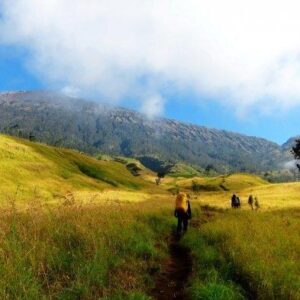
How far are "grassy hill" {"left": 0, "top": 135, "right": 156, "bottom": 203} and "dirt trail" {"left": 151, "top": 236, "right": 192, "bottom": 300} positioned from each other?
60538 mm

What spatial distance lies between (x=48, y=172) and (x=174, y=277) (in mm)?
109688

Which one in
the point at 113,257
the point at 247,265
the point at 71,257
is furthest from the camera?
the point at 113,257

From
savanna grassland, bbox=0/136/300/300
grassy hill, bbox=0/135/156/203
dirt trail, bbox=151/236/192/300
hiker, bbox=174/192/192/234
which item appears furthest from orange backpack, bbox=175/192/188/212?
grassy hill, bbox=0/135/156/203

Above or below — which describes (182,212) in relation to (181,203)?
below

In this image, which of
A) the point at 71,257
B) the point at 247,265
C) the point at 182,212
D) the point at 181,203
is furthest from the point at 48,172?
the point at 247,265

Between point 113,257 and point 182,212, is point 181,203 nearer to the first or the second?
point 182,212

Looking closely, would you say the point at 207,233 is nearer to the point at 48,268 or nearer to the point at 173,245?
the point at 173,245

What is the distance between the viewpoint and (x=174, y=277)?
1355 centimetres

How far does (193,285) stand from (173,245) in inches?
352

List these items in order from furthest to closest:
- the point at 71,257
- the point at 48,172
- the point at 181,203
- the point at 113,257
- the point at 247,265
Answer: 1. the point at 48,172
2. the point at 181,203
3. the point at 113,257
4. the point at 247,265
5. the point at 71,257

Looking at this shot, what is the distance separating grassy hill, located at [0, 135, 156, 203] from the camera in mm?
97750

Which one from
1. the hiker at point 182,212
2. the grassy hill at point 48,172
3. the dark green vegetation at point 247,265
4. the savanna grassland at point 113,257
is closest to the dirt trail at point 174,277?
the savanna grassland at point 113,257

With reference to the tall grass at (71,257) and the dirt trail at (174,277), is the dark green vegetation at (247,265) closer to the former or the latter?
the dirt trail at (174,277)

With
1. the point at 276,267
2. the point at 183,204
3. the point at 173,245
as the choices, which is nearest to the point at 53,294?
the point at 276,267
